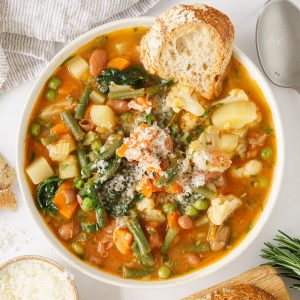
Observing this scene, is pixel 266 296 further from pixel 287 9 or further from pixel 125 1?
pixel 125 1

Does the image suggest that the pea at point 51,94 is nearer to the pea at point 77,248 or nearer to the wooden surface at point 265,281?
the pea at point 77,248

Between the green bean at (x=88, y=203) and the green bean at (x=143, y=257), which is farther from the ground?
the green bean at (x=88, y=203)

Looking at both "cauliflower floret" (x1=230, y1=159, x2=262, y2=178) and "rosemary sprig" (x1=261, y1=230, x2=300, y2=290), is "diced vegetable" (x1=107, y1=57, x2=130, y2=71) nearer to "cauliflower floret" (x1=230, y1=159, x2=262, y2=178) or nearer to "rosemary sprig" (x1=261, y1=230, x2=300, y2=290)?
"cauliflower floret" (x1=230, y1=159, x2=262, y2=178)

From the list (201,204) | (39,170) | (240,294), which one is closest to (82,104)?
(39,170)

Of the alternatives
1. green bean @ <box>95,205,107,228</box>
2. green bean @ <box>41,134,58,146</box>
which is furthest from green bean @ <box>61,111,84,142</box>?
green bean @ <box>95,205,107,228</box>

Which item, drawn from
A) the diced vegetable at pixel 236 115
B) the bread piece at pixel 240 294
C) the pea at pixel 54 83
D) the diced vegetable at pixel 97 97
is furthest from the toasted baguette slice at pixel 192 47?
the bread piece at pixel 240 294

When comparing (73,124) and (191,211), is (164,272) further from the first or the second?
(73,124)
